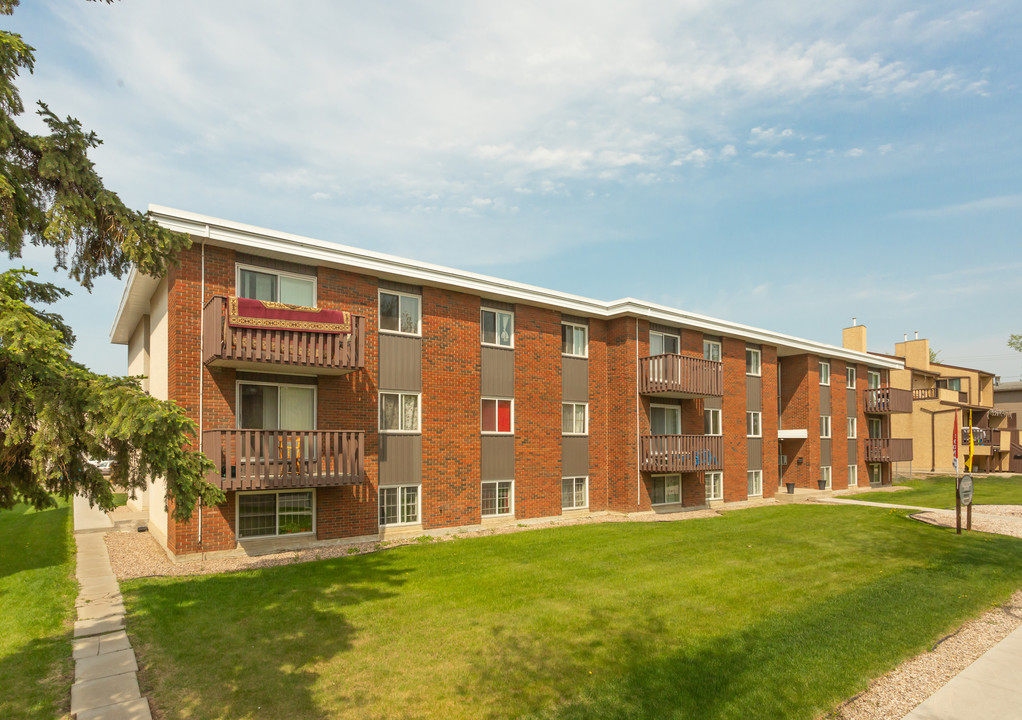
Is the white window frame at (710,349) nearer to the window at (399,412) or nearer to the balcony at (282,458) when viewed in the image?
the window at (399,412)

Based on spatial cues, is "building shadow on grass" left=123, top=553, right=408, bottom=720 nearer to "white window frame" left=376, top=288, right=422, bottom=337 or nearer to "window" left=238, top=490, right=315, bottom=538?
"window" left=238, top=490, right=315, bottom=538

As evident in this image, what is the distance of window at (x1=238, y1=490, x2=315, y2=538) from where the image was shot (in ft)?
46.0

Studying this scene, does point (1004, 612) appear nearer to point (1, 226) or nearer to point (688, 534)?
point (688, 534)

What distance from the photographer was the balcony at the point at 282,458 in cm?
1282

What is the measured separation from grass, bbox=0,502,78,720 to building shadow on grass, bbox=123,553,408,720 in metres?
0.89

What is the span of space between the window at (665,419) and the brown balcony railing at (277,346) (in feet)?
40.3

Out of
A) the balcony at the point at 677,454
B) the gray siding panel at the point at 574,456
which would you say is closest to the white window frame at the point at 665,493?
the balcony at the point at 677,454

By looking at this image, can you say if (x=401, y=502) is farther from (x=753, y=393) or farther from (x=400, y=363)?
(x=753, y=393)

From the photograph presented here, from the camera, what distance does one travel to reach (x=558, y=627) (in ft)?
30.3

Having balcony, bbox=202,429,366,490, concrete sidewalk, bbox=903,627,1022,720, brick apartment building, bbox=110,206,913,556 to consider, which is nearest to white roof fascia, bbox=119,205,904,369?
brick apartment building, bbox=110,206,913,556

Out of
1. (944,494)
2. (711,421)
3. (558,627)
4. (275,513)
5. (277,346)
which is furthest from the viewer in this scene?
(944,494)

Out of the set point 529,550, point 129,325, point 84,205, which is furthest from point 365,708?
point 129,325

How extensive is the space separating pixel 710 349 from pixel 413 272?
46.6ft

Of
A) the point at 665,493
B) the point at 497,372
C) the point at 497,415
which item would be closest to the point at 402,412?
the point at 497,415
